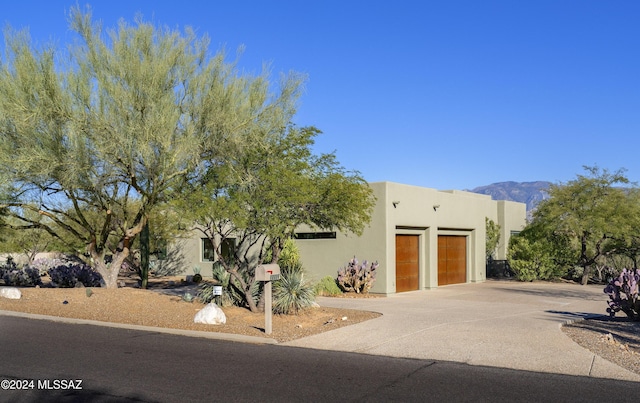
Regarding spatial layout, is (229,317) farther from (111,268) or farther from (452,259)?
(452,259)

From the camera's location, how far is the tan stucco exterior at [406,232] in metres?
22.4

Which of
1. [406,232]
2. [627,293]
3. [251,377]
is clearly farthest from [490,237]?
[251,377]

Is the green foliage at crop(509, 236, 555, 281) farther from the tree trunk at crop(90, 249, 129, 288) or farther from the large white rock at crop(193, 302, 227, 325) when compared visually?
the large white rock at crop(193, 302, 227, 325)

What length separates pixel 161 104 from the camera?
15.6 meters

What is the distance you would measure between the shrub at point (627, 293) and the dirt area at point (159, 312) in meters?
→ 5.73

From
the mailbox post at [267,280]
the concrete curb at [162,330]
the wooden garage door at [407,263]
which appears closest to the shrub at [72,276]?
the concrete curb at [162,330]

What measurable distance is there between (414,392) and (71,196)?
1291cm

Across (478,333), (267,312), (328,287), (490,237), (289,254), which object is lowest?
(478,333)

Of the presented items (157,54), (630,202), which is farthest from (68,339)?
A: (630,202)

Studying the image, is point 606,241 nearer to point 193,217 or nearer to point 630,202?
point 630,202

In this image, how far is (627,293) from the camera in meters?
14.1

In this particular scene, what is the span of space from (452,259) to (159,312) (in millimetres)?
15681

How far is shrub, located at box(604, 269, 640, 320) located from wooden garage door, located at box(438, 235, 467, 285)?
39.5 feet

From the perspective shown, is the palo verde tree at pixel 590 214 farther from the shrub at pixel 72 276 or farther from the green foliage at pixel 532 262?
the shrub at pixel 72 276
